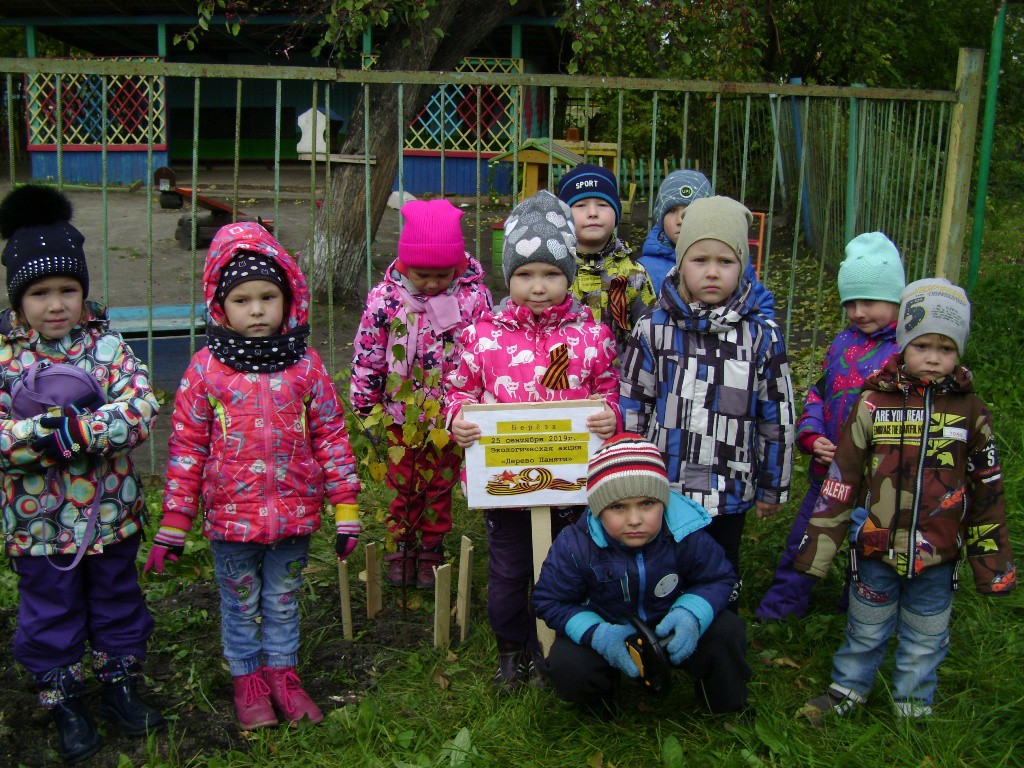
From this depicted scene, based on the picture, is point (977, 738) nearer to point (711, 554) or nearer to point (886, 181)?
point (711, 554)

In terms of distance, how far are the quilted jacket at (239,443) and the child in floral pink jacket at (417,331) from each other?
58 centimetres

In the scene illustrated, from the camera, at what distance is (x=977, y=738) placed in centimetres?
288

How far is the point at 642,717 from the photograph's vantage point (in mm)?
3053

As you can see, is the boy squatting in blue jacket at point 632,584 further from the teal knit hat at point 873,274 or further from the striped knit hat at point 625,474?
the teal knit hat at point 873,274

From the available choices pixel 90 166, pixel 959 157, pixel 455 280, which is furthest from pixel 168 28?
pixel 455 280

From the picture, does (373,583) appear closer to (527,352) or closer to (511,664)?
(511,664)

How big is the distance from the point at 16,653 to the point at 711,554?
2133 millimetres

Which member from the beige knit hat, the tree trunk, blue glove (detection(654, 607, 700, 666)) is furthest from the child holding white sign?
the tree trunk

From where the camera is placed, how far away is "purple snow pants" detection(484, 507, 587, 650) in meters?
3.24

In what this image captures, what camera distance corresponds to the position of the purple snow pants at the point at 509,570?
3.24 metres

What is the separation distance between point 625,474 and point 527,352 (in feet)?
1.94

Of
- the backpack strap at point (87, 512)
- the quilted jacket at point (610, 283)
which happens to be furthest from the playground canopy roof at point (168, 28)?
the backpack strap at point (87, 512)

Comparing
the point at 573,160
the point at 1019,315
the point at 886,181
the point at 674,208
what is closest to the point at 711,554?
the point at 674,208

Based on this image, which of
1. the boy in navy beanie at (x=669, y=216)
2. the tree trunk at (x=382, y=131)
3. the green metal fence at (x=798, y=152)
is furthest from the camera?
the tree trunk at (x=382, y=131)
